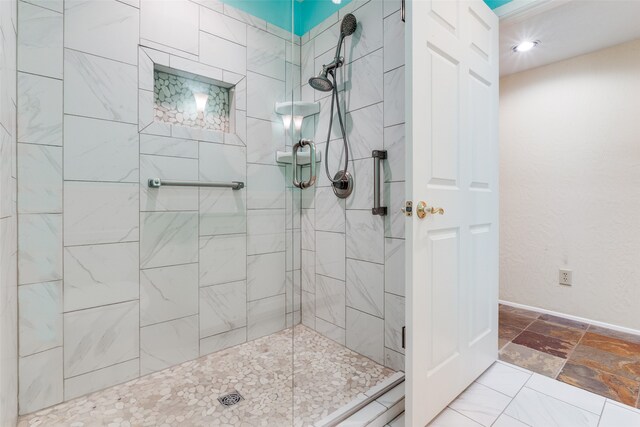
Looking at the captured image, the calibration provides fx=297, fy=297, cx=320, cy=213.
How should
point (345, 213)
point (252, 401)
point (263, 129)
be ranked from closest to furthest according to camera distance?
1. point (252, 401)
2. point (345, 213)
3. point (263, 129)

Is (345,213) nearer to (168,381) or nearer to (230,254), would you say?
(230,254)

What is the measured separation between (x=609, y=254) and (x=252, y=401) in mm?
2632

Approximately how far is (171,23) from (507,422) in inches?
102

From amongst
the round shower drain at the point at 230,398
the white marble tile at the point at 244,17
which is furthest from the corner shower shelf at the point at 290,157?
the round shower drain at the point at 230,398

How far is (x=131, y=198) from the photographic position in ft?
5.17

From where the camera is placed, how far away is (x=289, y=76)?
7.08ft

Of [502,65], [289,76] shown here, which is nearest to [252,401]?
[289,76]

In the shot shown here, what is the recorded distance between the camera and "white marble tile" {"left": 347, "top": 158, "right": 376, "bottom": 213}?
Result: 1.76 meters

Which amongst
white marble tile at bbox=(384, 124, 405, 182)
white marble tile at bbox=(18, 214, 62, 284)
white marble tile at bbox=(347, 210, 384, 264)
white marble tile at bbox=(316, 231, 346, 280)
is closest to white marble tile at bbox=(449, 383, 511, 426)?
white marble tile at bbox=(347, 210, 384, 264)

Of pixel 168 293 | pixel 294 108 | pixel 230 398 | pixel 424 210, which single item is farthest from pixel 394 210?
pixel 168 293

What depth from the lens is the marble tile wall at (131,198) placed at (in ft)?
4.31

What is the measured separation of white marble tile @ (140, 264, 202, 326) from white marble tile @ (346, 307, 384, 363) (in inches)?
38.1

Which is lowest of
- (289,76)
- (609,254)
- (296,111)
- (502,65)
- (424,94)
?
(609,254)

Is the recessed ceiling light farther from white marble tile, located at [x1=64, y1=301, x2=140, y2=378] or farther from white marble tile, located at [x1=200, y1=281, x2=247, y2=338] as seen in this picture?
white marble tile, located at [x1=64, y1=301, x2=140, y2=378]
